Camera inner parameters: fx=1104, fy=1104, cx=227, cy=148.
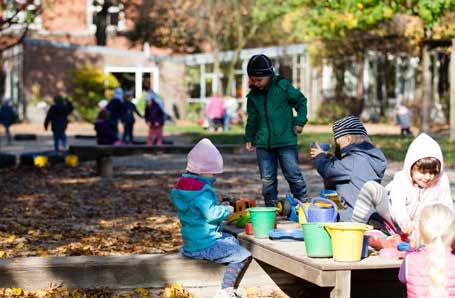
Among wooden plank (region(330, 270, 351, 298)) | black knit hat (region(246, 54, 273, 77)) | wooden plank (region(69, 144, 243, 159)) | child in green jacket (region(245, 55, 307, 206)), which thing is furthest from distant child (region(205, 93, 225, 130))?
wooden plank (region(330, 270, 351, 298))

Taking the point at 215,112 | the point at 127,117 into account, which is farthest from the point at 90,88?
the point at 127,117

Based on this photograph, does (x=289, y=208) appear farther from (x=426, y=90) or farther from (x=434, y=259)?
(x=426, y=90)

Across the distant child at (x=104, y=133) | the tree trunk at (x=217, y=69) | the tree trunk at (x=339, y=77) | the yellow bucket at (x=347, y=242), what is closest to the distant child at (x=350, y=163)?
the yellow bucket at (x=347, y=242)

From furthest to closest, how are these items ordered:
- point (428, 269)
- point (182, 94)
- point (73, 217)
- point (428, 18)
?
point (182, 94)
point (428, 18)
point (73, 217)
point (428, 269)

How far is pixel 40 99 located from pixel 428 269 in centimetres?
4102

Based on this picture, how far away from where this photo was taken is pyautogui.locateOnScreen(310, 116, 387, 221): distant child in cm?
827

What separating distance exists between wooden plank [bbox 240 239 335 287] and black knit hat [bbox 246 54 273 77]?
7.80 ft

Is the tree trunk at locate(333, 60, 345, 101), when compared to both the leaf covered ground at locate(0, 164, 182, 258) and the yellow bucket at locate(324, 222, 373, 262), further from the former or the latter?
the yellow bucket at locate(324, 222, 373, 262)

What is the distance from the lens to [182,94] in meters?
49.1

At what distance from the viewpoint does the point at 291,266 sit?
6.85 m

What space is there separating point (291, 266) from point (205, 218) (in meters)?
0.97

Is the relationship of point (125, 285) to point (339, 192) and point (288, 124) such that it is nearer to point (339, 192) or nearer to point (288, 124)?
point (339, 192)

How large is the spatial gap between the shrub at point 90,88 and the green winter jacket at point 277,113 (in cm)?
3523

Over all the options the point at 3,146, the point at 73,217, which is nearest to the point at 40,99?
the point at 3,146
